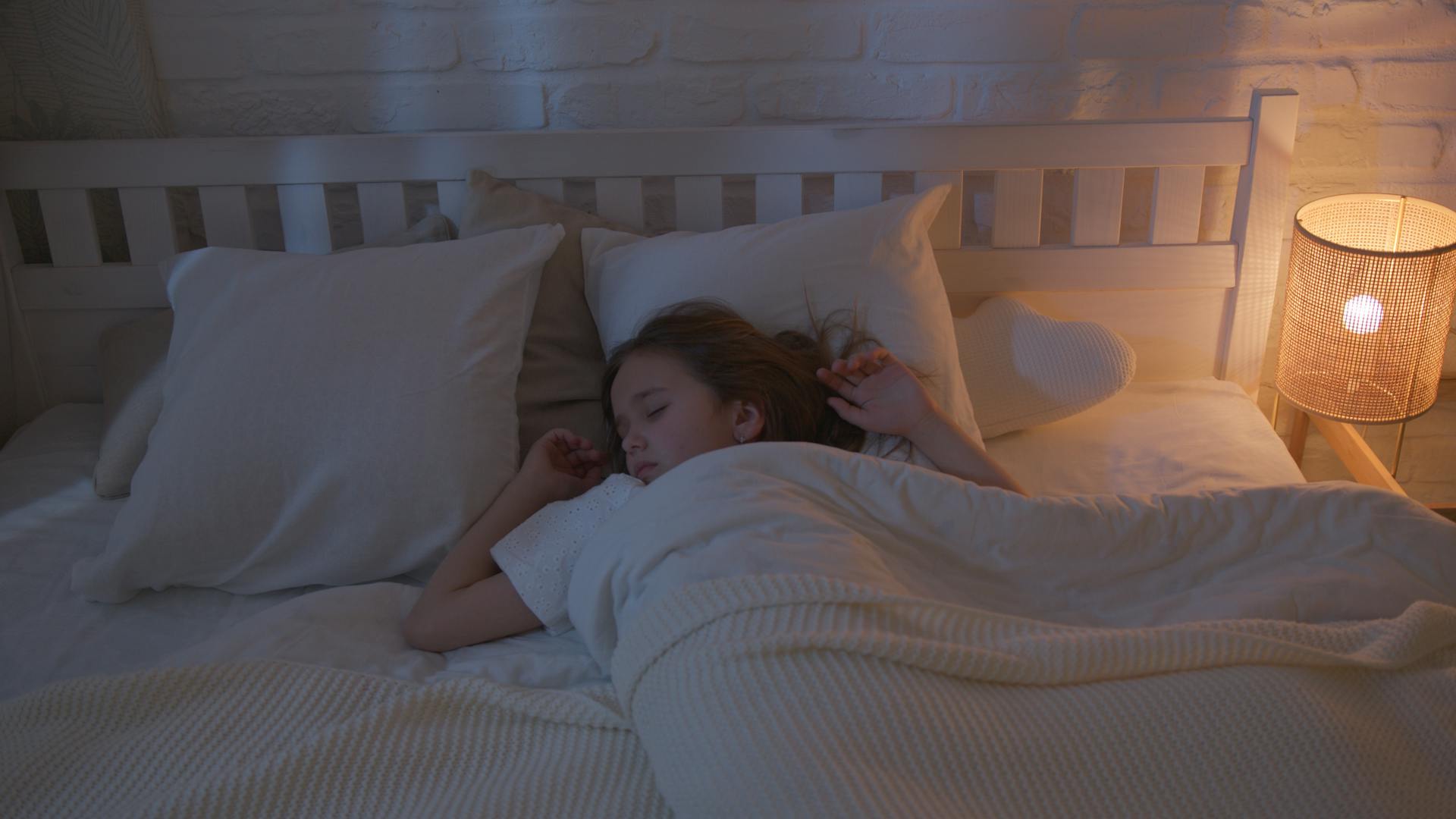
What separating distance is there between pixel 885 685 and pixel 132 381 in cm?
127

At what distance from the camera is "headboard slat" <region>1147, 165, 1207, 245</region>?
1.74 meters

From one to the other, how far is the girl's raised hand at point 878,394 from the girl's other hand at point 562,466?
→ 316mm

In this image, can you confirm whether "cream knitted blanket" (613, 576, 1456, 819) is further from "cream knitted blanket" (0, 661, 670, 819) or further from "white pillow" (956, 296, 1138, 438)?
"white pillow" (956, 296, 1138, 438)

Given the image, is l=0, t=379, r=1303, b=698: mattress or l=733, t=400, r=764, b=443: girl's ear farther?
l=733, t=400, r=764, b=443: girl's ear

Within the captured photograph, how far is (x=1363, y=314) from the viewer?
64.5 inches

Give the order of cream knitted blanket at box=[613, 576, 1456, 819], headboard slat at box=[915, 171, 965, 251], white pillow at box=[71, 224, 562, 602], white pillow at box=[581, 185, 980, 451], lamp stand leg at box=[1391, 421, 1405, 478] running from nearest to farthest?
cream knitted blanket at box=[613, 576, 1456, 819]
white pillow at box=[71, 224, 562, 602]
white pillow at box=[581, 185, 980, 451]
headboard slat at box=[915, 171, 965, 251]
lamp stand leg at box=[1391, 421, 1405, 478]

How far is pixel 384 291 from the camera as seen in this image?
1.44 m

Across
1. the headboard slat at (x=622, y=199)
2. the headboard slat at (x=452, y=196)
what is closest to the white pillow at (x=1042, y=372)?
the headboard slat at (x=622, y=199)

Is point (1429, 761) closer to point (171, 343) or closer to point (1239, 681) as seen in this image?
Answer: point (1239, 681)

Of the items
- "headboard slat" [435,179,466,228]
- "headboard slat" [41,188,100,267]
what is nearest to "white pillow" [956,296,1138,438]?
"headboard slat" [435,179,466,228]

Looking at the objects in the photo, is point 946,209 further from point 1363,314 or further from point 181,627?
point 181,627

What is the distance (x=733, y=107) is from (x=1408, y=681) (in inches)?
49.4

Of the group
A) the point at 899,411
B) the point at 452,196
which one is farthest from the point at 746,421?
the point at 452,196

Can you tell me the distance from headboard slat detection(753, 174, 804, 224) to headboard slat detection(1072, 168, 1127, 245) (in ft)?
1.44
